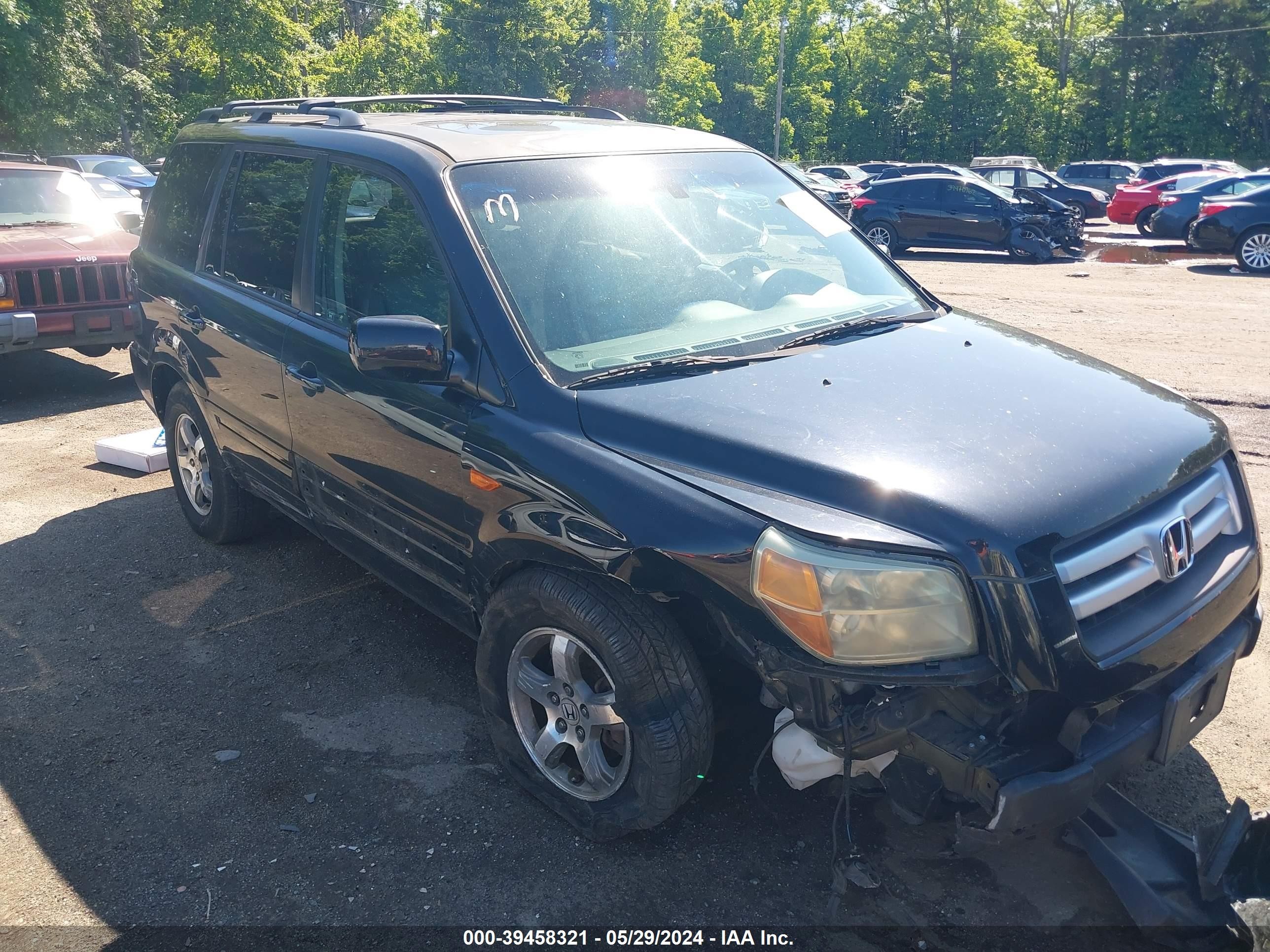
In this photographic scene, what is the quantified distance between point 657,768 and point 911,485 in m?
1.01

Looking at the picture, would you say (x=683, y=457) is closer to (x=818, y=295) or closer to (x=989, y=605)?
(x=989, y=605)

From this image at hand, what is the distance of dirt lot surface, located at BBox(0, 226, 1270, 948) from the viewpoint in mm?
2891

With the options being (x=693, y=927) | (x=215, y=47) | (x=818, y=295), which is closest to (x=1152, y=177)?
(x=818, y=295)

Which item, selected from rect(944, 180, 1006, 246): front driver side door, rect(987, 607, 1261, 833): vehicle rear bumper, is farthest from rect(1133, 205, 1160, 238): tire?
rect(987, 607, 1261, 833): vehicle rear bumper

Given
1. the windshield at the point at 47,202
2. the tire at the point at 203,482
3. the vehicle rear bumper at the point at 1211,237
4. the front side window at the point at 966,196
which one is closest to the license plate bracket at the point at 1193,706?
the tire at the point at 203,482

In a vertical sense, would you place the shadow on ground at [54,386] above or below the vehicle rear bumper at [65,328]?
below

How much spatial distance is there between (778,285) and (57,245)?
719cm

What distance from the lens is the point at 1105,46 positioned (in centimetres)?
5103

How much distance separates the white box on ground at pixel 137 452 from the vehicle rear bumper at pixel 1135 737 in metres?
5.69

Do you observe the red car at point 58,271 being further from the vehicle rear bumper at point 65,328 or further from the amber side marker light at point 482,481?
the amber side marker light at point 482,481

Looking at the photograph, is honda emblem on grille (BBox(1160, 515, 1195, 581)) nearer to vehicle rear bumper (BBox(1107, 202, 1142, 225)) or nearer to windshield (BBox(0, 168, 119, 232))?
windshield (BBox(0, 168, 119, 232))

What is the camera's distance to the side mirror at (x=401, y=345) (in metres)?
3.12

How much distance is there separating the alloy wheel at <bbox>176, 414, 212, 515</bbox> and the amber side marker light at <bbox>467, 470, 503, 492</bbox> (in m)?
2.53

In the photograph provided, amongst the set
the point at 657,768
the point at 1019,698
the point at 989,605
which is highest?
the point at 989,605
